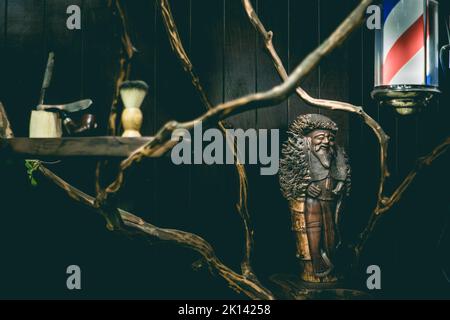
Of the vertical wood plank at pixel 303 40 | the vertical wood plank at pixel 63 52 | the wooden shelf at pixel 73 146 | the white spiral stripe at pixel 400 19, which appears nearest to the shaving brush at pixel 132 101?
the wooden shelf at pixel 73 146

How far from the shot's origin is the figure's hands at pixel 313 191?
1751 mm

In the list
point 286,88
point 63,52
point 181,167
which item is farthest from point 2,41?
point 286,88

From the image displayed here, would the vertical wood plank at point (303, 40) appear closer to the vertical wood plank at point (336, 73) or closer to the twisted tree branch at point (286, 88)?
the vertical wood plank at point (336, 73)

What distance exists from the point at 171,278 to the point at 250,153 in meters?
0.61

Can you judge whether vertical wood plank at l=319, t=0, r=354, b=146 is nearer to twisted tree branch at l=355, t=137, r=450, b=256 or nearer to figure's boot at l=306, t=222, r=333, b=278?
twisted tree branch at l=355, t=137, r=450, b=256

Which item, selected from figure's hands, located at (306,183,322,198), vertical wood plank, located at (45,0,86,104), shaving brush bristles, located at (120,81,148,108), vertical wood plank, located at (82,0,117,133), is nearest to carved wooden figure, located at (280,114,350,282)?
figure's hands, located at (306,183,322,198)

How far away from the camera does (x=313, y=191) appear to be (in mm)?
1753

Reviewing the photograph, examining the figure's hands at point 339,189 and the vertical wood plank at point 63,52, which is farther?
the vertical wood plank at point 63,52

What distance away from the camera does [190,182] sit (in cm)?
204

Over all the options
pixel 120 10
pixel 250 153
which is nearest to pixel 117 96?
pixel 120 10

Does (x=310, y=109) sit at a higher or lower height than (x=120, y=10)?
lower

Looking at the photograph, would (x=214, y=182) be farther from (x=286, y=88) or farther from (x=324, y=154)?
(x=286, y=88)

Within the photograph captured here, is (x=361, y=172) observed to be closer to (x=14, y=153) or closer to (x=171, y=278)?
(x=171, y=278)

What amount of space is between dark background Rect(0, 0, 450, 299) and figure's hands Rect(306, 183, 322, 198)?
29 centimetres
